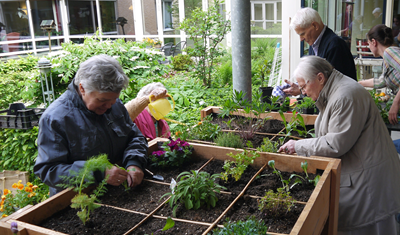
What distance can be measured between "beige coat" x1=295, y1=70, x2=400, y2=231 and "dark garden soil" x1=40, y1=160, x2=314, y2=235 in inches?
15.4

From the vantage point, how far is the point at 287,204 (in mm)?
1636

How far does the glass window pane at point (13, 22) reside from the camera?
1335 centimetres

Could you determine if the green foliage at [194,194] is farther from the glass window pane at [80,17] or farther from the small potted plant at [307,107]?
the glass window pane at [80,17]

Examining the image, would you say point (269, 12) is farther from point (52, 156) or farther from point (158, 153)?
point (52, 156)

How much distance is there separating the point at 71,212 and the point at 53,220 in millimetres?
97

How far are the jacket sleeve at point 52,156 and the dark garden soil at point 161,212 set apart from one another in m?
0.20

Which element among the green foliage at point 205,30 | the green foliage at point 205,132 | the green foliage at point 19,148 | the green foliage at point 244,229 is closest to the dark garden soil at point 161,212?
the green foliage at point 244,229

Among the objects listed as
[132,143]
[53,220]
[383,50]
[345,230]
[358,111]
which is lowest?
[345,230]

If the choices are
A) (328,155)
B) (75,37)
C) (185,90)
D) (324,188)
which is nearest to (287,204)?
(324,188)

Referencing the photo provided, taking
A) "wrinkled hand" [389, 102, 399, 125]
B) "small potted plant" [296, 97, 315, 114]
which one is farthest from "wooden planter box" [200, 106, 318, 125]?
"wrinkled hand" [389, 102, 399, 125]

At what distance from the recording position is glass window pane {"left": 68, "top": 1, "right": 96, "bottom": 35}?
15.3m

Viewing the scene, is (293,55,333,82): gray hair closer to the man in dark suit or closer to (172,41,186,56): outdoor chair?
the man in dark suit

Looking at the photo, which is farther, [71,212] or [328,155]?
[328,155]

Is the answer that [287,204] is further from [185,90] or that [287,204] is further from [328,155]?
[185,90]
